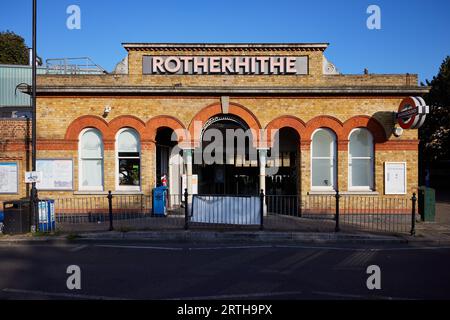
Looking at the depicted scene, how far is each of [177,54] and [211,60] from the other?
1396mm

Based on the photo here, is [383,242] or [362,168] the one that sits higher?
[362,168]

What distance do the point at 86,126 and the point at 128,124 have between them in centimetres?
166

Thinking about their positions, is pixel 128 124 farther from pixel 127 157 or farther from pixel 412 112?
pixel 412 112

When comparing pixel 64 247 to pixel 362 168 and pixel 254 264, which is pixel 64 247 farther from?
pixel 362 168

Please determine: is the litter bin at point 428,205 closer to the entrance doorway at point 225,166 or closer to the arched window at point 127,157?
the entrance doorway at point 225,166

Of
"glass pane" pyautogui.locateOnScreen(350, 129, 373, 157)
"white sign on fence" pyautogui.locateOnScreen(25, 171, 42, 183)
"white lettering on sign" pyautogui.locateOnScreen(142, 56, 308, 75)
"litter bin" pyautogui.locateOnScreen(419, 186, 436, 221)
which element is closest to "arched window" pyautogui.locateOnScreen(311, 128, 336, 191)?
"glass pane" pyautogui.locateOnScreen(350, 129, 373, 157)

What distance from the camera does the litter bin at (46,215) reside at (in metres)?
11.4

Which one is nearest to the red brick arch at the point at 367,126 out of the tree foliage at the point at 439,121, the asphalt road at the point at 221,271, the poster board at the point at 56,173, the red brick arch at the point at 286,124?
the red brick arch at the point at 286,124

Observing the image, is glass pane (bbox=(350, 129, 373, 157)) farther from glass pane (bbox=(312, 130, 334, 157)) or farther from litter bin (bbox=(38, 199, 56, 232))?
litter bin (bbox=(38, 199, 56, 232))

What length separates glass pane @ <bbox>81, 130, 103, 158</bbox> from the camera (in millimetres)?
14469

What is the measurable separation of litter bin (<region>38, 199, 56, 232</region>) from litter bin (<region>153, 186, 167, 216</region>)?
3.59 metres

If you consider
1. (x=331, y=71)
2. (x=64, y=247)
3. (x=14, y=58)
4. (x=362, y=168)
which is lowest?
(x=64, y=247)
